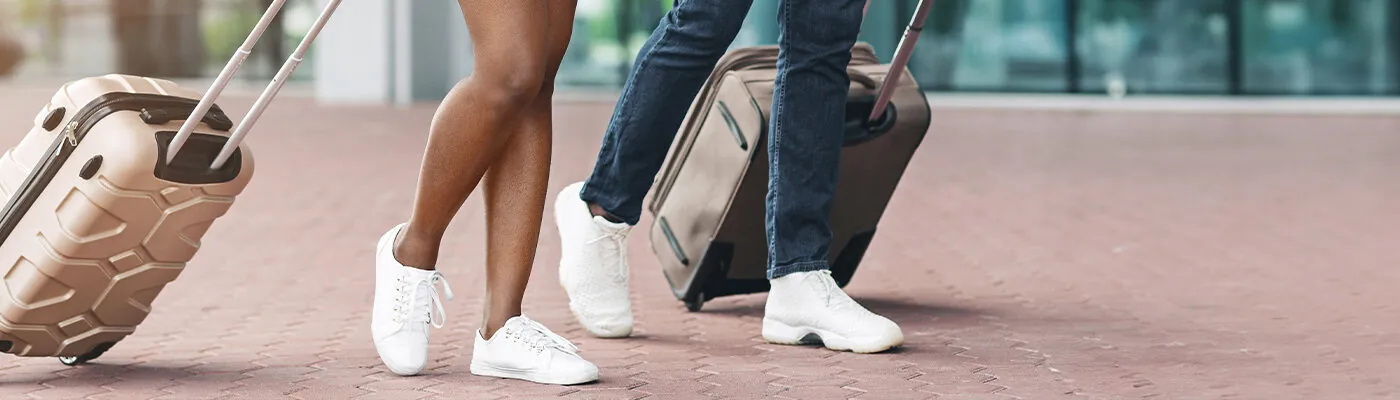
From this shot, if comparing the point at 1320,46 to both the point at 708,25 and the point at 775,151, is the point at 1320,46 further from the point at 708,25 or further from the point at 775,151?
the point at 708,25

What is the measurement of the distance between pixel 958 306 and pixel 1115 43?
1543 centimetres

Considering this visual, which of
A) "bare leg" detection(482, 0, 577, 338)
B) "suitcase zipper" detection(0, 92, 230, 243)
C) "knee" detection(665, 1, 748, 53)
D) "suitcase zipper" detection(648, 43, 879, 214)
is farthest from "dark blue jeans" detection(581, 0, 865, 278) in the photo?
"suitcase zipper" detection(0, 92, 230, 243)

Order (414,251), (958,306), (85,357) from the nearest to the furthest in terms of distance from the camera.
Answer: (414,251) < (85,357) < (958,306)

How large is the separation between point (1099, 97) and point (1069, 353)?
1599 centimetres

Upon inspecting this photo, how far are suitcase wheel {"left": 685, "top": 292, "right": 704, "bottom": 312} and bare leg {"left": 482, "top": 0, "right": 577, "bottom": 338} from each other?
97 cm

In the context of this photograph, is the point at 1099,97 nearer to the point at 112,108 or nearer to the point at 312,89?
the point at 312,89

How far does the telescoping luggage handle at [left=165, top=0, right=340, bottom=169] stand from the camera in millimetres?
2625

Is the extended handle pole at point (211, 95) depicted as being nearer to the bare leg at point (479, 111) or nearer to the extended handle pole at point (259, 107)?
the extended handle pole at point (259, 107)

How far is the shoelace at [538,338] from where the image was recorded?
279 cm

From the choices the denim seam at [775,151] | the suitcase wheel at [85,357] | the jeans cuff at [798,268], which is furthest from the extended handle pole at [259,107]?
the jeans cuff at [798,268]

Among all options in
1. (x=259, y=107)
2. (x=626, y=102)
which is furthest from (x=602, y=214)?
(x=259, y=107)

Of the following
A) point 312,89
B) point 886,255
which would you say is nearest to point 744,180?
point 886,255

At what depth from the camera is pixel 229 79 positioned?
266cm

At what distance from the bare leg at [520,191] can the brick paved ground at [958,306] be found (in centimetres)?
20
